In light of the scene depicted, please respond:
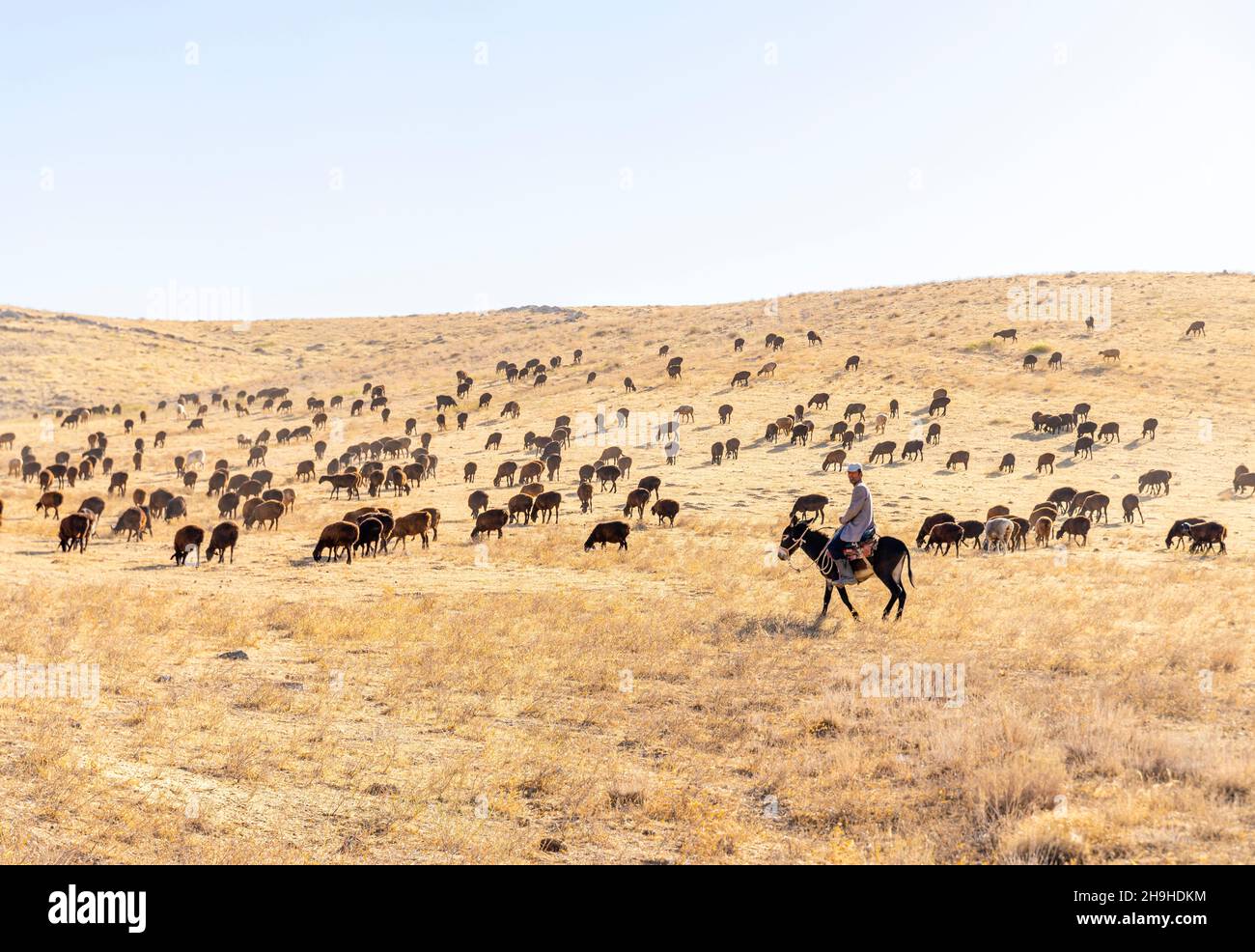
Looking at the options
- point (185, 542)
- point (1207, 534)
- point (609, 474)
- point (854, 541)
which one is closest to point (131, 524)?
point (185, 542)

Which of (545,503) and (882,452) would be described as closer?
(545,503)

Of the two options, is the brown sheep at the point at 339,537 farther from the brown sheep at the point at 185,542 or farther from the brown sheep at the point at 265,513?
the brown sheep at the point at 265,513

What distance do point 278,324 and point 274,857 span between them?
130126mm

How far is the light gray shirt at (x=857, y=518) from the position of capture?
14727 millimetres

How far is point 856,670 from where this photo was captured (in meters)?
12.0

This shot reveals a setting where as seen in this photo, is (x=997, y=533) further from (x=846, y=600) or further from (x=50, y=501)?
(x=50, y=501)

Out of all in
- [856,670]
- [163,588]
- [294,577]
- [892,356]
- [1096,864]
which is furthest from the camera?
[892,356]

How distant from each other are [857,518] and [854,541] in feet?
1.40

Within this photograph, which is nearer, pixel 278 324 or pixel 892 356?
pixel 892 356

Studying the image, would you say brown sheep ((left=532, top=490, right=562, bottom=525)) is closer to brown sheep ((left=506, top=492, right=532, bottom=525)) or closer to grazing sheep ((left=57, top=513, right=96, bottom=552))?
brown sheep ((left=506, top=492, right=532, bottom=525))

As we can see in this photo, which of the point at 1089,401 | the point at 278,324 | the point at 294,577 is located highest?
the point at 278,324

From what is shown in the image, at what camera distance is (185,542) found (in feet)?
79.2
